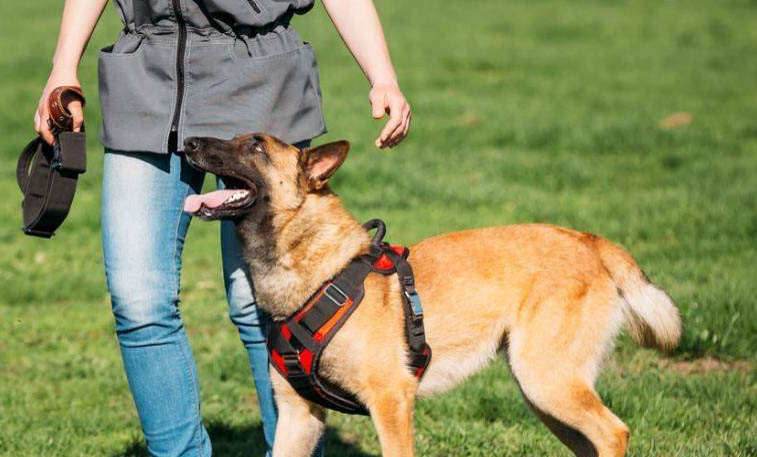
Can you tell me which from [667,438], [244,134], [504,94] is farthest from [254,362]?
[504,94]

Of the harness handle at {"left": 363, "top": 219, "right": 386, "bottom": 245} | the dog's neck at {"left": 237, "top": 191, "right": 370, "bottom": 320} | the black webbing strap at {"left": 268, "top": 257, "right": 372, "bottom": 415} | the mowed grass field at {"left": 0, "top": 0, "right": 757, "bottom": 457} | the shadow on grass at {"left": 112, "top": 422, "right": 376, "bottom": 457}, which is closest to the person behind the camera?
the black webbing strap at {"left": 268, "top": 257, "right": 372, "bottom": 415}

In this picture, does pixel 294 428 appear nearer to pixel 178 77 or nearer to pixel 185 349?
pixel 185 349

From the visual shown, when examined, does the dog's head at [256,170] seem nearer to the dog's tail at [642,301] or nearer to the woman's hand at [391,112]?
the woman's hand at [391,112]

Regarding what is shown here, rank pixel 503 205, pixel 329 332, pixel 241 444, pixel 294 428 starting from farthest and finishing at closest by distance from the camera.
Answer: pixel 503 205
pixel 241 444
pixel 294 428
pixel 329 332

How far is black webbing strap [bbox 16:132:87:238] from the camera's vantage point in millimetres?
3883

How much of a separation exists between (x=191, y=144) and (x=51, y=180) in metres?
0.64

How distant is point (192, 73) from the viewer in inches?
150

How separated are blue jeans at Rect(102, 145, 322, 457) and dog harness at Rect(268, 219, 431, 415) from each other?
329 millimetres

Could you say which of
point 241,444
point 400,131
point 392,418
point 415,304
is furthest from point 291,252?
point 241,444

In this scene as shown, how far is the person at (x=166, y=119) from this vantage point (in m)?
3.75

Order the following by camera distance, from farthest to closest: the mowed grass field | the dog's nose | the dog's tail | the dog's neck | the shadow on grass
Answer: the mowed grass field, the shadow on grass, the dog's tail, the dog's neck, the dog's nose

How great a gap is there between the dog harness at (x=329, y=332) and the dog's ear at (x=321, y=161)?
1.15ft

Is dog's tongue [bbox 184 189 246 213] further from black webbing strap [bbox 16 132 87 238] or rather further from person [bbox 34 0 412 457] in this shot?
black webbing strap [bbox 16 132 87 238]

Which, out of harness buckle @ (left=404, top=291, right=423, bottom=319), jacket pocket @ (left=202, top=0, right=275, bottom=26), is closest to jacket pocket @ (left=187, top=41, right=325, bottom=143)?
jacket pocket @ (left=202, top=0, right=275, bottom=26)
